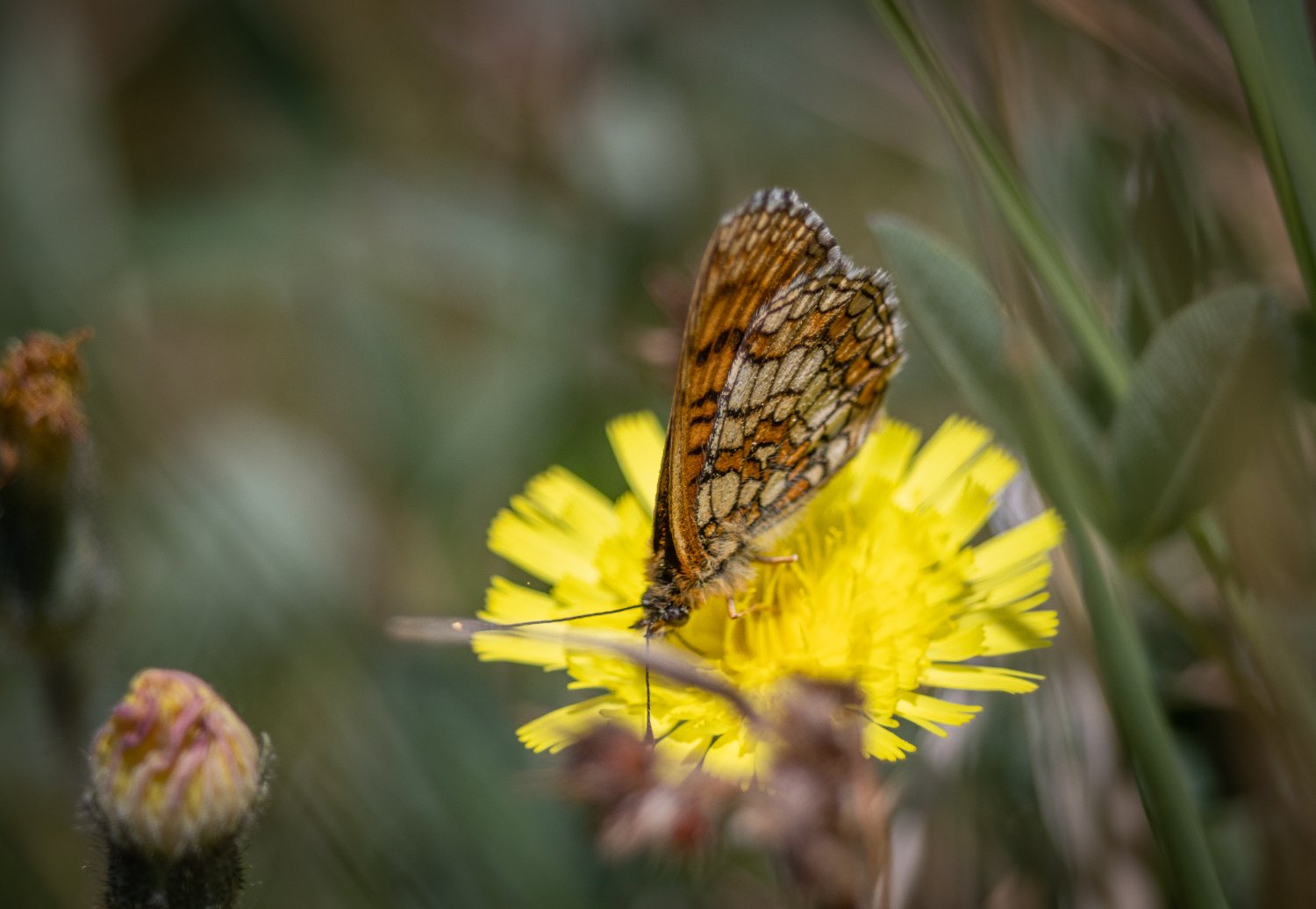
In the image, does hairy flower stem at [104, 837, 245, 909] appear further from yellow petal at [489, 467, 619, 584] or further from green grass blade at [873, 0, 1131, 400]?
green grass blade at [873, 0, 1131, 400]

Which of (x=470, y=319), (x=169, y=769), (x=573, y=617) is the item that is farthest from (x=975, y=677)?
(x=470, y=319)

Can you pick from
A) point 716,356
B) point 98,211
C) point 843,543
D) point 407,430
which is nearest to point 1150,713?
point 843,543

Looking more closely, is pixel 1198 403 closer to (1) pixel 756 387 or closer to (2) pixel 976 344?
(2) pixel 976 344

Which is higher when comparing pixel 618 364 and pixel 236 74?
pixel 236 74

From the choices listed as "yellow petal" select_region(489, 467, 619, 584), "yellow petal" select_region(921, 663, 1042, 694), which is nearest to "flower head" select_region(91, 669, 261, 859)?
"yellow petal" select_region(489, 467, 619, 584)

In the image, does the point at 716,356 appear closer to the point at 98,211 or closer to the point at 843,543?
the point at 843,543
